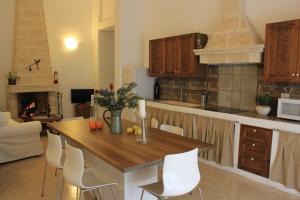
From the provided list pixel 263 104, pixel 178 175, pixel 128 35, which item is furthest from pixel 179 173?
pixel 128 35

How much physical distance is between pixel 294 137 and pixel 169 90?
2.96 meters

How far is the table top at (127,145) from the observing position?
1922 millimetres

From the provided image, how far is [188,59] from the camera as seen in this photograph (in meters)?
4.59

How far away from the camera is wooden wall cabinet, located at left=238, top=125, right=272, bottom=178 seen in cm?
334

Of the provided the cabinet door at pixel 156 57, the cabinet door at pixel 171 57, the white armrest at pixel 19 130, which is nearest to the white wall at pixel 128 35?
the cabinet door at pixel 156 57

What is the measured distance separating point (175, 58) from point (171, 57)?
117 mm

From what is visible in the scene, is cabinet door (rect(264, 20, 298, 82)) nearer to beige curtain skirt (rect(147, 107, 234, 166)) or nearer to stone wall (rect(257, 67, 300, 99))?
stone wall (rect(257, 67, 300, 99))

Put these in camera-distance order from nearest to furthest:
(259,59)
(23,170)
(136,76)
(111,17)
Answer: (259,59) → (23,170) → (136,76) → (111,17)

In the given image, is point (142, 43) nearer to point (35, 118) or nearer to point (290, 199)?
point (35, 118)

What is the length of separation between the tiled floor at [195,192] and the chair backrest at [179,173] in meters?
1.06

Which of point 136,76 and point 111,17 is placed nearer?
point 136,76

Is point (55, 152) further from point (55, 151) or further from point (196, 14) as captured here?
point (196, 14)

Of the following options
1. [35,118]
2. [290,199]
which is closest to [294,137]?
[290,199]

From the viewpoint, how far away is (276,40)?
10.9 feet
